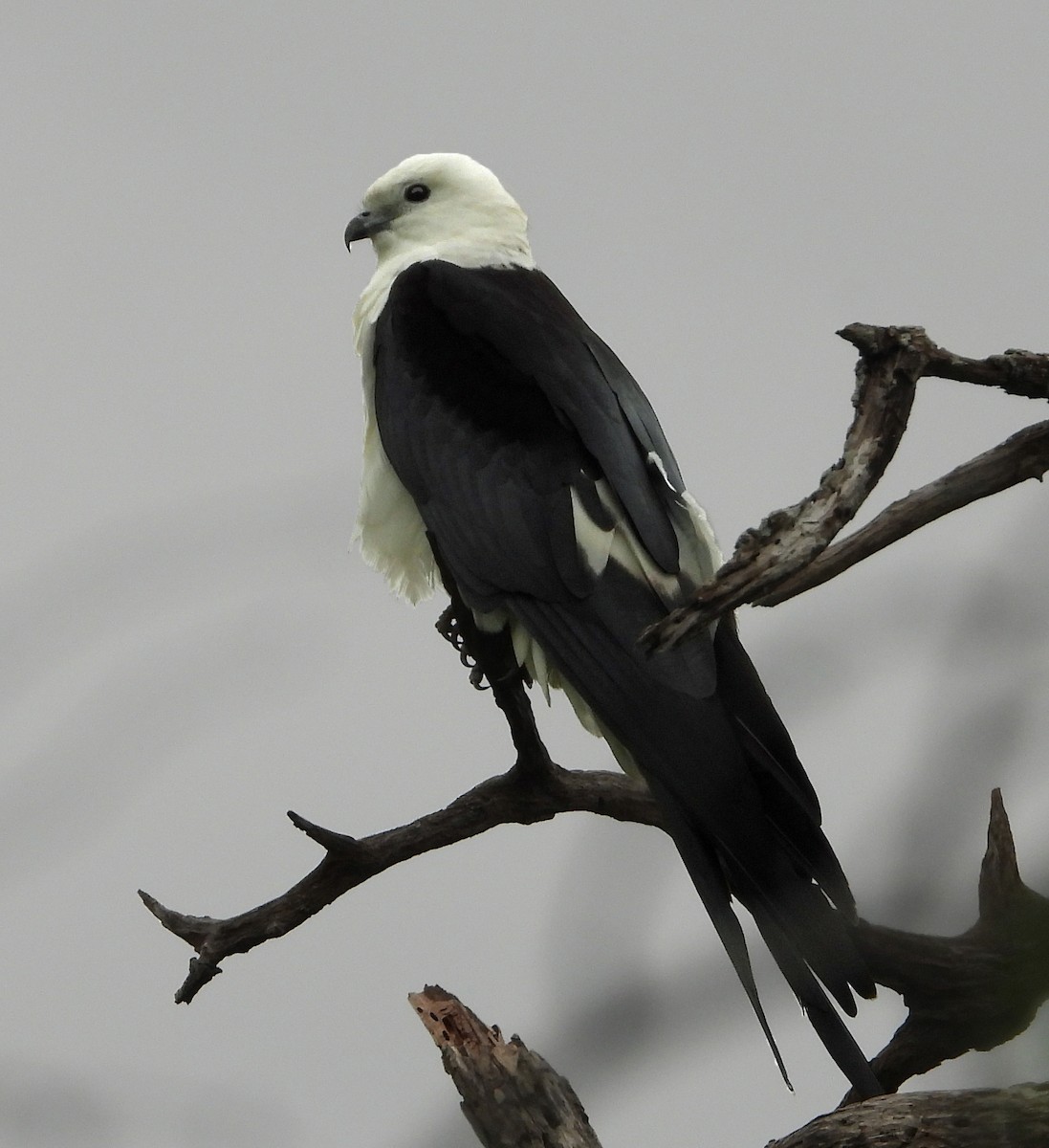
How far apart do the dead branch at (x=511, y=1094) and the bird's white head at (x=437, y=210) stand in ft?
7.38

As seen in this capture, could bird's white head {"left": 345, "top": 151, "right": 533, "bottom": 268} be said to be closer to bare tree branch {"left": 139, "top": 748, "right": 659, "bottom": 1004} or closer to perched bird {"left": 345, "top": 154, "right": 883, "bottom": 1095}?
perched bird {"left": 345, "top": 154, "right": 883, "bottom": 1095}

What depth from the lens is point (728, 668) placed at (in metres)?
3.19

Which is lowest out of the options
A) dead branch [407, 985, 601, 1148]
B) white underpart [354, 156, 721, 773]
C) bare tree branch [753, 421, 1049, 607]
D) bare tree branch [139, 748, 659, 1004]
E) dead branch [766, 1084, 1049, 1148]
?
dead branch [766, 1084, 1049, 1148]

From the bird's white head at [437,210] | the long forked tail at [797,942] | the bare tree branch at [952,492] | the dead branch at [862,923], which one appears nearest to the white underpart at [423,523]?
the bird's white head at [437,210]

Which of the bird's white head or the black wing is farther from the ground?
the bird's white head

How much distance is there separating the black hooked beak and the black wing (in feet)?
1.42

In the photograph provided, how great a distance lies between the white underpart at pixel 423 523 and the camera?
11.0 feet

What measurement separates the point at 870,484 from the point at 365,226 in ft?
8.23

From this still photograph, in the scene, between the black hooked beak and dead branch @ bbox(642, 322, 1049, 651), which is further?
the black hooked beak

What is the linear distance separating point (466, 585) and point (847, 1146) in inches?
59.7

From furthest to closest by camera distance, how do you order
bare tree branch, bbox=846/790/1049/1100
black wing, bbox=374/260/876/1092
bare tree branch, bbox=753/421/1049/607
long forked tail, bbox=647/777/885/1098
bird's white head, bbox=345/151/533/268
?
1. bird's white head, bbox=345/151/533/268
2. bare tree branch, bbox=846/790/1049/1100
3. black wing, bbox=374/260/876/1092
4. long forked tail, bbox=647/777/885/1098
5. bare tree branch, bbox=753/421/1049/607

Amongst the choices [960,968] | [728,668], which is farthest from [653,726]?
[960,968]

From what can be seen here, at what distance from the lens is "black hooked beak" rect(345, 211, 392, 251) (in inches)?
172

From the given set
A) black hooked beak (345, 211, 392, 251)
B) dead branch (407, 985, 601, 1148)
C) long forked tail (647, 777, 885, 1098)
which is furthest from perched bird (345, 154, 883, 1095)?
dead branch (407, 985, 601, 1148)
